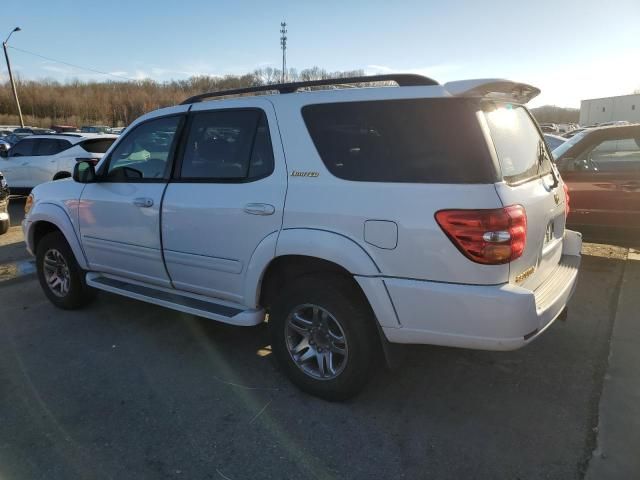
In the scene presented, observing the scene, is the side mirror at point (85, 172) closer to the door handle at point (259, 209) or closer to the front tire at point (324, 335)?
the door handle at point (259, 209)

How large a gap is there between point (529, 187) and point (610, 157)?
4.01 meters

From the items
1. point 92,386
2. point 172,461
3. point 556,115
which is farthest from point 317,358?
point 556,115

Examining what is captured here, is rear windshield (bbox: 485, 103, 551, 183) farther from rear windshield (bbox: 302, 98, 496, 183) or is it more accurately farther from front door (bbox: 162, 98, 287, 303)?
front door (bbox: 162, 98, 287, 303)

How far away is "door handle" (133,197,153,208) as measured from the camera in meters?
3.76

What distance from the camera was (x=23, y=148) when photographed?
1231 centimetres

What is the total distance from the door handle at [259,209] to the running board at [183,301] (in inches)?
27.1

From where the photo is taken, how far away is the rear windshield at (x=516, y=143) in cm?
270

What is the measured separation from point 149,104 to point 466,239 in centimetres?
9072

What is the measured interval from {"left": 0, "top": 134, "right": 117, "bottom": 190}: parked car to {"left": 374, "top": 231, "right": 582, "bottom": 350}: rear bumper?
10.9 meters

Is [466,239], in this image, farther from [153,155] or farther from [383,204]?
[153,155]

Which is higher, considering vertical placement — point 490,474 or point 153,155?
point 153,155

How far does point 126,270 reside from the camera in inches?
164

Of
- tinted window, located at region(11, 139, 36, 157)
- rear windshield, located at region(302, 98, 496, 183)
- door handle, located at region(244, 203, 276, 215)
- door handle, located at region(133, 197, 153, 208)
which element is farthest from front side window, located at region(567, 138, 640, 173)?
tinted window, located at region(11, 139, 36, 157)

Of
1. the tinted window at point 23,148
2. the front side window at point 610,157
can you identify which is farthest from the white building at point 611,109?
the tinted window at point 23,148
